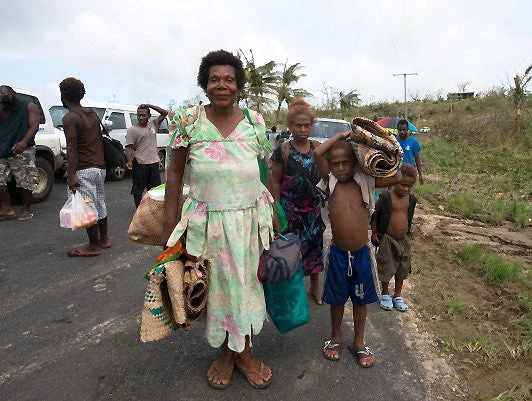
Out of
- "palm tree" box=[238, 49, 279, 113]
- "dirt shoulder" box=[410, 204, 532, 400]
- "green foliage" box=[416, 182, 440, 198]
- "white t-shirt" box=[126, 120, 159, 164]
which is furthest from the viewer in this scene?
"palm tree" box=[238, 49, 279, 113]

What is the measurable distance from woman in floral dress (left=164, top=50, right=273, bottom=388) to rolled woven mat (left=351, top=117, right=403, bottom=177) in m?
0.61

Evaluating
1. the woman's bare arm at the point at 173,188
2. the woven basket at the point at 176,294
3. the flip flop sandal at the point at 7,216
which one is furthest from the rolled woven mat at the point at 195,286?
the flip flop sandal at the point at 7,216

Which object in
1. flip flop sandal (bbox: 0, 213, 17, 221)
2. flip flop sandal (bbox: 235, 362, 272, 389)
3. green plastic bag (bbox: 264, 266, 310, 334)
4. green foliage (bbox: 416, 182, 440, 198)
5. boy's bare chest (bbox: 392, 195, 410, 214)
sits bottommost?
flip flop sandal (bbox: 235, 362, 272, 389)

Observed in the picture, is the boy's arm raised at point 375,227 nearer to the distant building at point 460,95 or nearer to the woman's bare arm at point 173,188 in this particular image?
the woman's bare arm at point 173,188

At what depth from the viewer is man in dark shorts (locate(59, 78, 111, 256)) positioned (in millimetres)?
3836

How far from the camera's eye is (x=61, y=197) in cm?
703

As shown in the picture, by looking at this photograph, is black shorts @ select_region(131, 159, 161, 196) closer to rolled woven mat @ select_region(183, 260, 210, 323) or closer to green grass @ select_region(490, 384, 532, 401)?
rolled woven mat @ select_region(183, 260, 210, 323)

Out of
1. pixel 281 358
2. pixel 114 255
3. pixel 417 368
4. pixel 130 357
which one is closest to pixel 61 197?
pixel 114 255

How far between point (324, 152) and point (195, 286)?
1162mm

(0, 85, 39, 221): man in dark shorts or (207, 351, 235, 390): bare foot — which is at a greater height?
(0, 85, 39, 221): man in dark shorts

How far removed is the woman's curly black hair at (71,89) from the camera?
3.80 metres

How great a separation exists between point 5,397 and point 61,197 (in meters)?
5.54

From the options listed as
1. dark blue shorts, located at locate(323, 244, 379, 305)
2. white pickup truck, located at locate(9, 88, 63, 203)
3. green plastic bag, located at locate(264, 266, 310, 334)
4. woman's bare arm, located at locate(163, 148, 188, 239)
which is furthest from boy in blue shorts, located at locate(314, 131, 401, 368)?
white pickup truck, located at locate(9, 88, 63, 203)

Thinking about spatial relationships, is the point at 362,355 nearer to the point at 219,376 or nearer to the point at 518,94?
the point at 219,376
